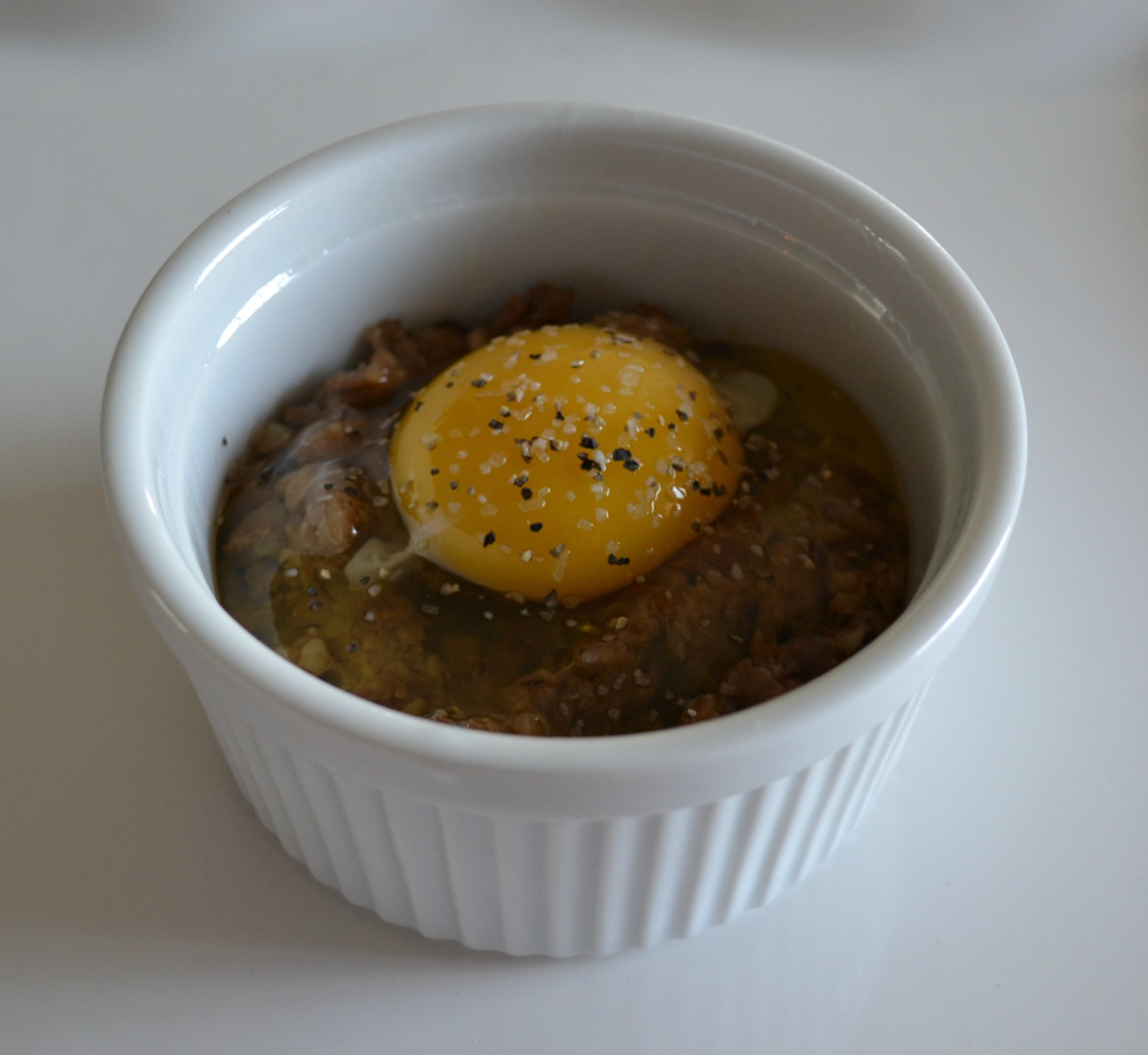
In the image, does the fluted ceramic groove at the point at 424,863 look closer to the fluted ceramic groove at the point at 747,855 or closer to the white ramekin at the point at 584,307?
the white ramekin at the point at 584,307

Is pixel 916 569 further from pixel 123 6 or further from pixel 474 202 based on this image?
pixel 123 6

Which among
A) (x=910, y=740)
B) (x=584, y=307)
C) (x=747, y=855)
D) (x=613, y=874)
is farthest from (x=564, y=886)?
(x=584, y=307)

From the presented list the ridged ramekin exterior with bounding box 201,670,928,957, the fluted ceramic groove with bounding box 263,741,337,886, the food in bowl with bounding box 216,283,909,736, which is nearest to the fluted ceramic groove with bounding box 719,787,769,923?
the ridged ramekin exterior with bounding box 201,670,928,957

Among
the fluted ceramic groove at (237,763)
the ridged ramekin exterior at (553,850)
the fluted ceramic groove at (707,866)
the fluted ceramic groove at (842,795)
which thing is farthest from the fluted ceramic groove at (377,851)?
the fluted ceramic groove at (842,795)

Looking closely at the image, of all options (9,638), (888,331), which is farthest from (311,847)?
(888,331)

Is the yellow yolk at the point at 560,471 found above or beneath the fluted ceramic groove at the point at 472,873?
above

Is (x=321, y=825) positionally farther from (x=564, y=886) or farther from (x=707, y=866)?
(x=707, y=866)
